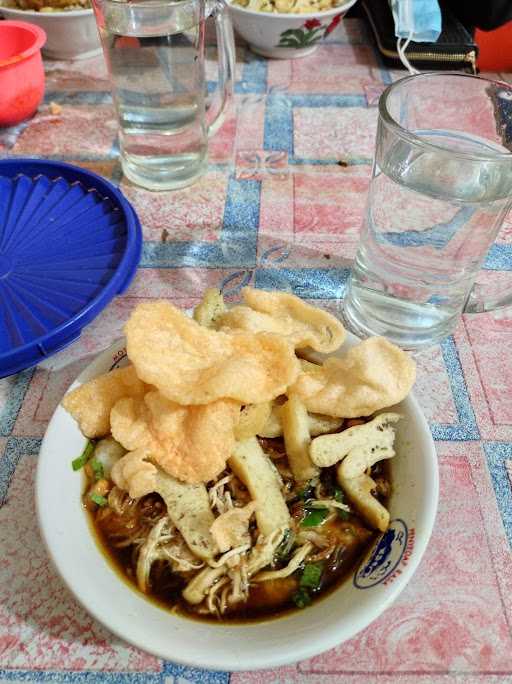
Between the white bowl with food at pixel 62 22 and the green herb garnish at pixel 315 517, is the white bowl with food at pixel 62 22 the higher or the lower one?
the higher one

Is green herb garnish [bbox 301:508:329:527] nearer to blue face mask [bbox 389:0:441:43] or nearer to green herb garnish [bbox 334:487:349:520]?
green herb garnish [bbox 334:487:349:520]

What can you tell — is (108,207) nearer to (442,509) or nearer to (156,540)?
(156,540)

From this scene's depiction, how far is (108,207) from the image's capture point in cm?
105

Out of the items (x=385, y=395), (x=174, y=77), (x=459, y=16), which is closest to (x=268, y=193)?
(x=174, y=77)

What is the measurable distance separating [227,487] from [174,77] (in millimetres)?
828

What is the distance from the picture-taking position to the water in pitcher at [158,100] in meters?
1.05

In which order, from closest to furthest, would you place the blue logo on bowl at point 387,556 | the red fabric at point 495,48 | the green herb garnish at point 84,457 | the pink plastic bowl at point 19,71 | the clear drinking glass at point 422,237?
the blue logo on bowl at point 387,556 → the green herb garnish at point 84,457 → the clear drinking glass at point 422,237 → the pink plastic bowl at point 19,71 → the red fabric at point 495,48

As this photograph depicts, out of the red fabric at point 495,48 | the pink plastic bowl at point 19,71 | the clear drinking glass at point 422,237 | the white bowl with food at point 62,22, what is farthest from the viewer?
the red fabric at point 495,48

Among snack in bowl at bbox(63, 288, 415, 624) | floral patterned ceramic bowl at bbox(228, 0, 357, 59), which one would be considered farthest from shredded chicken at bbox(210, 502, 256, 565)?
floral patterned ceramic bowl at bbox(228, 0, 357, 59)

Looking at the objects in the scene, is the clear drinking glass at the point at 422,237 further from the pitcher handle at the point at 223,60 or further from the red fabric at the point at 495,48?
the red fabric at the point at 495,48

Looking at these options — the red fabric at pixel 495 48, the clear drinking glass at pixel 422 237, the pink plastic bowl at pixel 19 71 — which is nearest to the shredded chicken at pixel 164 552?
the clear drinking glass at pixel 422 237

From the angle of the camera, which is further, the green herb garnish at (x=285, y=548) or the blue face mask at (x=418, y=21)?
the blue face mask at (x=418, y=21)

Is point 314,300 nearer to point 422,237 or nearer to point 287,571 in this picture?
point 422,237

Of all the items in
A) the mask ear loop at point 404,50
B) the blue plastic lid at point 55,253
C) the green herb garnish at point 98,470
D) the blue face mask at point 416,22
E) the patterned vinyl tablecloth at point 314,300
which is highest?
the blue face mask at point 416,22
